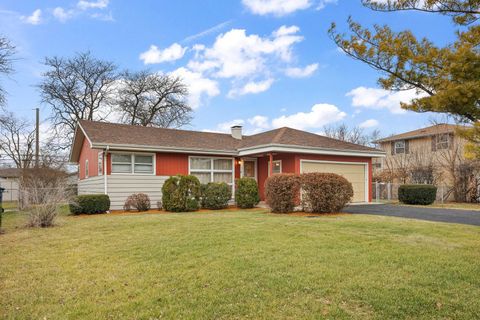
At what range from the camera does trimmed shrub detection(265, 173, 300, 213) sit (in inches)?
486

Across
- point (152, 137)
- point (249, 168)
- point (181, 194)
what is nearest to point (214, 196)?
point (181, 194)

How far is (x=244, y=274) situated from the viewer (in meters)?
4.74

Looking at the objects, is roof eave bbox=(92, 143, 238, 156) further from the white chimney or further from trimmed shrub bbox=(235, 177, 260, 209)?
the white chimney

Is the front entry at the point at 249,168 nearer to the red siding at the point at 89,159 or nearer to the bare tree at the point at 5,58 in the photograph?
the red siding at the point at 89,159

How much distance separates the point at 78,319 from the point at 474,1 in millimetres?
6883

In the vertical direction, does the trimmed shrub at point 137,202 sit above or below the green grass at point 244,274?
above

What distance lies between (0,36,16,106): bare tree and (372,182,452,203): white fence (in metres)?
20.0

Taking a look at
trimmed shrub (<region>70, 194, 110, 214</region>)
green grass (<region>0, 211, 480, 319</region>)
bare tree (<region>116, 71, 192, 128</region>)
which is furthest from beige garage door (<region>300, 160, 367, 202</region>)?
bare tree (<region>116, 71, 192, 128</region>)

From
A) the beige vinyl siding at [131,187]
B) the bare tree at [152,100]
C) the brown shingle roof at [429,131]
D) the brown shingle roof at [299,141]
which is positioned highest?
the bare tree at [152,100]

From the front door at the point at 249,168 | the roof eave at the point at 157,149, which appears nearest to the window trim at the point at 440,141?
the front door at the point at 249,168

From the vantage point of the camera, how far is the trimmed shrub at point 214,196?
1467 cm

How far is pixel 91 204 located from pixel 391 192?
58.9 ft

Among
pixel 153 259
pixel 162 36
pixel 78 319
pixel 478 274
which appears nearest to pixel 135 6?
pixel 162 36

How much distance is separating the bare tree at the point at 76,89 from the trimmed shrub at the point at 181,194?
19.8 meters
